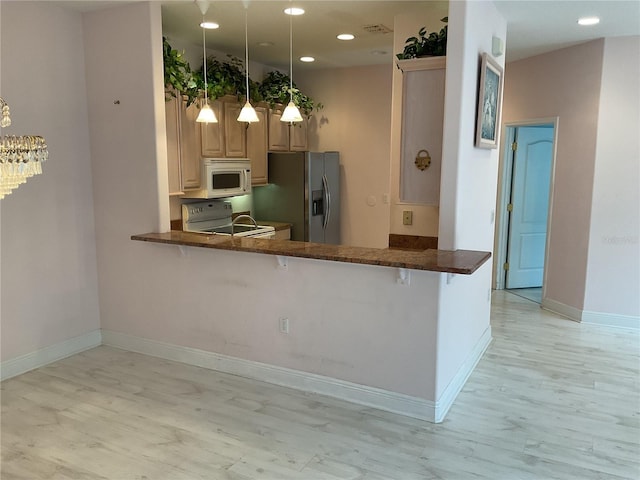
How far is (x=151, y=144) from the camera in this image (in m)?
3.88

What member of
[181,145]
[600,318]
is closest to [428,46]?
[181,145]

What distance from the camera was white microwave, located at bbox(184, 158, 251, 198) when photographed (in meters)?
4.71

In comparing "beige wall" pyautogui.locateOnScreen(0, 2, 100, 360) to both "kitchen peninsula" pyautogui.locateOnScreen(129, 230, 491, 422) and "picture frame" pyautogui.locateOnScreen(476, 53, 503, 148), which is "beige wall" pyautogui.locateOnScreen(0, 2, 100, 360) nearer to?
"kitchen peninsula" pyautogui.locateOnScreen(129, 230, 491, 422)

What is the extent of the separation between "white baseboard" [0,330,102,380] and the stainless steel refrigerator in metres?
2.36

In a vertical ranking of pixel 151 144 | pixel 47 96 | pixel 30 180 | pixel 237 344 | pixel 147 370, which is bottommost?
pixel 147 370

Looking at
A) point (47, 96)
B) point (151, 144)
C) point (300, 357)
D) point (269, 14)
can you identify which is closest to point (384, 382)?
point (300, 357)

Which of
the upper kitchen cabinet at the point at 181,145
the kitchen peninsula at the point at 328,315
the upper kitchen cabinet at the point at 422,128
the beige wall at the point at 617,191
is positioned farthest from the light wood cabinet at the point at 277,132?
the beige wall at the point at 617,191

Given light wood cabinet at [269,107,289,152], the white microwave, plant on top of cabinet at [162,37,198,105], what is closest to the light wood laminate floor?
the white microwave

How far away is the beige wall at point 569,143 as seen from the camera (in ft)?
16.0

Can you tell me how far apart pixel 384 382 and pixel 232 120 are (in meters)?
3.09

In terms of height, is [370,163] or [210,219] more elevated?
[370,163]

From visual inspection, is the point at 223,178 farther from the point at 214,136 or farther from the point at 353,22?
the point at 353,22

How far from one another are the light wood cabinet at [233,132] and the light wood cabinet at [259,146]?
100mm

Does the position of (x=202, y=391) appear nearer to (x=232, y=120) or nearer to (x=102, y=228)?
(x=102, y=228)
